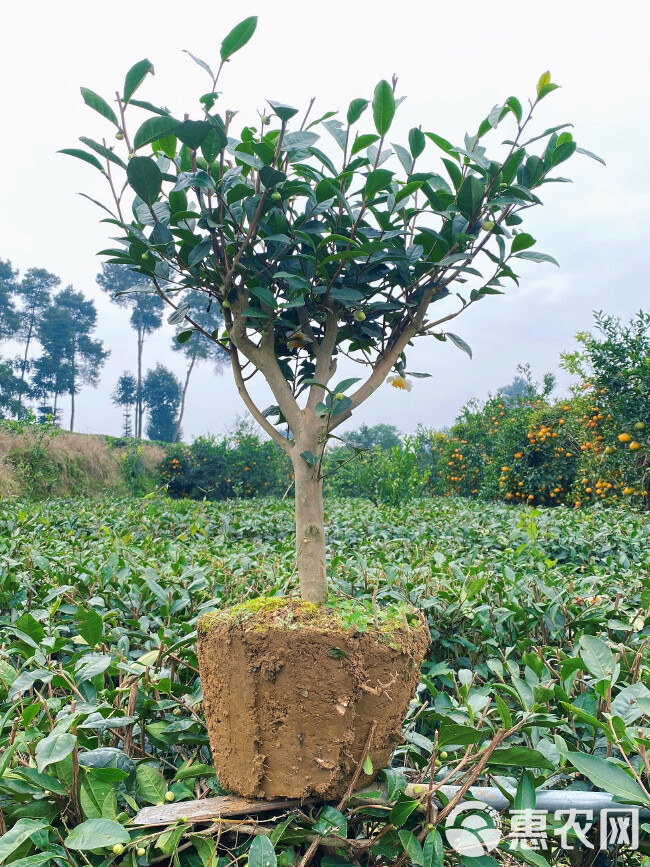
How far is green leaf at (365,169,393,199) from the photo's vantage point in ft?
3.77

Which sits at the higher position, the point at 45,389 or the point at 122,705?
the point at 45,389

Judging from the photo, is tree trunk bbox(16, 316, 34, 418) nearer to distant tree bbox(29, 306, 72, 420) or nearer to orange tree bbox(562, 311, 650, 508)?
distant tree bbox(29, 306, 72, 420)

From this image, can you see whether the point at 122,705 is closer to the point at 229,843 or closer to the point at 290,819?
the point at 229,843

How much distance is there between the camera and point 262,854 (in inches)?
33.5

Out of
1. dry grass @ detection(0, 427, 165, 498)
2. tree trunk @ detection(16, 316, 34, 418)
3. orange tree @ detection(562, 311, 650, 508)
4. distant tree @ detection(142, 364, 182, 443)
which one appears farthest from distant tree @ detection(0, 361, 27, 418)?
orange tree @ detection(562, 311, 650, 508)

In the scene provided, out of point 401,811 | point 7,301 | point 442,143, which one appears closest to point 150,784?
point 401,811

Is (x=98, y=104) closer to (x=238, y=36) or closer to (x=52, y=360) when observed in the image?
(x=238, y=36)

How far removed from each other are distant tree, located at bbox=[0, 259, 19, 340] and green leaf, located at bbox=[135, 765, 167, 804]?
1388 inches

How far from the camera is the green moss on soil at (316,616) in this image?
3.22ft

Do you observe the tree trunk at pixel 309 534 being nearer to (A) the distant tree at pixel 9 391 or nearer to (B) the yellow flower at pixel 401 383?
(B) the yellow flower at pixel 401 383

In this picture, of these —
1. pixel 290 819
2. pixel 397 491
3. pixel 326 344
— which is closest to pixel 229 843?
pixel 290 819

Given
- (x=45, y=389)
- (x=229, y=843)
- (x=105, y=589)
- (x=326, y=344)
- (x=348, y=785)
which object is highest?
(x=45, y=389)

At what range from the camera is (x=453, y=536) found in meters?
3.51

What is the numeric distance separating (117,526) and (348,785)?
297 centimetres
